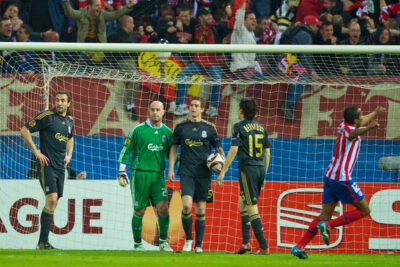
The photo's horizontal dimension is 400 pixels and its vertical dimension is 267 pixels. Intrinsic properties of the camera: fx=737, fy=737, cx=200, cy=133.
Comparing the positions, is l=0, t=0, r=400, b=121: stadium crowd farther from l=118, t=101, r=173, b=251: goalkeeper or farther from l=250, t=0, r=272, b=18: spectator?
l=118, t=101, r=173, b=251: goalkeeper

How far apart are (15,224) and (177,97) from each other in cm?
329

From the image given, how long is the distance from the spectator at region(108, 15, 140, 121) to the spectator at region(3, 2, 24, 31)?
1755mm

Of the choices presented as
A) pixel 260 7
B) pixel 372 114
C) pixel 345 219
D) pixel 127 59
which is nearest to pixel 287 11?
pixel 260 7

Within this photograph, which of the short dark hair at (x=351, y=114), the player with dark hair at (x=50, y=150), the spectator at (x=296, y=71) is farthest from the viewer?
the spectator at (x=296, y=71)

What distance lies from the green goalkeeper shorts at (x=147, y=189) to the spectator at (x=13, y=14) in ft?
16.0

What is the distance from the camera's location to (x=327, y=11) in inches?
580

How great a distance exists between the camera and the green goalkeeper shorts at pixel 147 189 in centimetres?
1009

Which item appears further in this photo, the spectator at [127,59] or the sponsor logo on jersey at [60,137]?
the spectator at [127,59]

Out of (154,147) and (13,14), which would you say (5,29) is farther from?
(154,147)

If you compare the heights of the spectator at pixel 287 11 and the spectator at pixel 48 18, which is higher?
the spectator at pixel 287 11

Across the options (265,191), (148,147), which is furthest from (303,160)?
(148,147)

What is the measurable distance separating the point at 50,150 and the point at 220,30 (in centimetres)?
506

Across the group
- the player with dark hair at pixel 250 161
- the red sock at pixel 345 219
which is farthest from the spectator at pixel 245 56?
the red sock at pixel 345 219

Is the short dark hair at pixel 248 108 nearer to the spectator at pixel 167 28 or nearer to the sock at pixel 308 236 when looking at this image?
the sock at pixel 308 236
